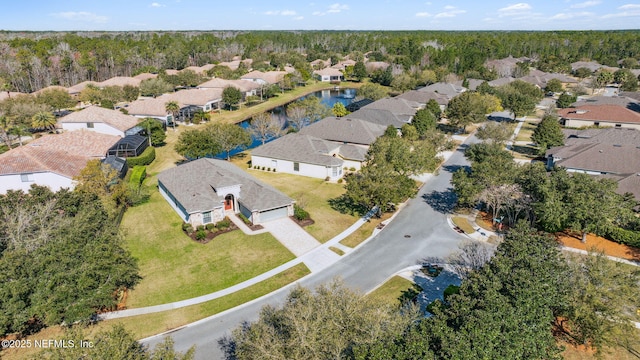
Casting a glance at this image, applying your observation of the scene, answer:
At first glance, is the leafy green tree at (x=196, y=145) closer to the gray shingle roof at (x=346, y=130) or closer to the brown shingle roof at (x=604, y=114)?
the gray shingle roof at (x=346, y=130)

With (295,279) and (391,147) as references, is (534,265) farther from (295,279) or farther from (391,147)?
(391,147)

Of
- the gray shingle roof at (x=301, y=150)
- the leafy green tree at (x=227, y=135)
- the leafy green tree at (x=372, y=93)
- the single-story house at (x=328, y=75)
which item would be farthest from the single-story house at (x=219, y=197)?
the single-story house at (x=328, y=75)

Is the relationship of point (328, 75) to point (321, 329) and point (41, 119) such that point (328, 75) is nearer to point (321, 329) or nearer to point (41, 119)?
point (41, 119)

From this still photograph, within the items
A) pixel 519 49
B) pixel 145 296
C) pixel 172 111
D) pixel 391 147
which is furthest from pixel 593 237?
pixel 519 49

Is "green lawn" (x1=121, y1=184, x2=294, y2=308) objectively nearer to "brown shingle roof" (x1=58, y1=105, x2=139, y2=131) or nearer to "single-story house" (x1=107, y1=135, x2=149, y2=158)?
"single-story house" (x1=107, y1=135, x2=149, y2=158)

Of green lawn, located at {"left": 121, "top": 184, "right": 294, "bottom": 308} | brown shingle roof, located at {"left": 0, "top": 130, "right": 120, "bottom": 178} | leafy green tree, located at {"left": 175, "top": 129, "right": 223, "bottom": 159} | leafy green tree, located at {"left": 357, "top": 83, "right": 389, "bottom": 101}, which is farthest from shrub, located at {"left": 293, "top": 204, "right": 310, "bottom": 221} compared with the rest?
leafy green tree, located at {"left": 357, "top": 83, "right": 389, "bottom": 101}

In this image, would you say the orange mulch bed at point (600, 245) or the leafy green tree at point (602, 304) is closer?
the leafy green tree at point (602, 304)

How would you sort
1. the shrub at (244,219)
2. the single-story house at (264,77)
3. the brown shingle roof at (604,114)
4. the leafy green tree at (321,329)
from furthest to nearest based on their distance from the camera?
the single-story house at (264,77) → the brown shingle roof at (604,114) → the shrub at (244,219) → the leafy green tree at (321,329)
